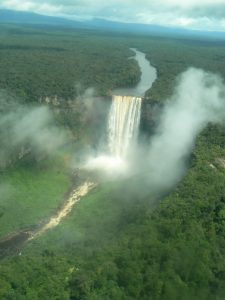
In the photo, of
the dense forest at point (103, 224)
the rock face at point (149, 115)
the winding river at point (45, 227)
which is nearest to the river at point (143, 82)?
the dense forest at point (103, 224)

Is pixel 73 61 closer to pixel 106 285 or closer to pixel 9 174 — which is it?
pixel 9 174

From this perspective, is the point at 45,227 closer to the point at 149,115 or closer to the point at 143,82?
the point at 149,115

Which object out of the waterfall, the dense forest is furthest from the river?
the waterfall

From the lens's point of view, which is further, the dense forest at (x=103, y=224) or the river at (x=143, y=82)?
the river at (x=143, y=82)

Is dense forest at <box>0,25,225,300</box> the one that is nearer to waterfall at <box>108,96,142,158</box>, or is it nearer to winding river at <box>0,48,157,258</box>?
winding river at <box>0,48,157,258</box>

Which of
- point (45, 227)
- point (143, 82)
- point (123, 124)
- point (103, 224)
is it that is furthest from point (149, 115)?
point (143, 82)

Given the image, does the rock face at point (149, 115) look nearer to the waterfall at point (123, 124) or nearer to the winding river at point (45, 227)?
the waterfall at point (123, 124)

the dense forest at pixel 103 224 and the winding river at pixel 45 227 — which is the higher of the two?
the dense forest at pixel 103 224
